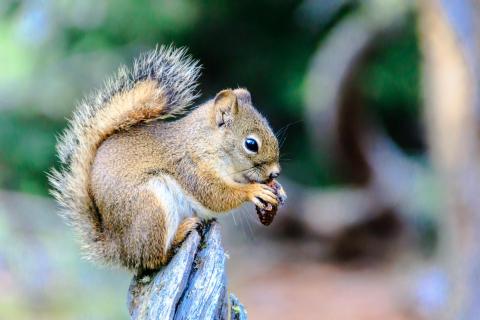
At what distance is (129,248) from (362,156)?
16.2 ft

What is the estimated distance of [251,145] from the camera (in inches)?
91.7

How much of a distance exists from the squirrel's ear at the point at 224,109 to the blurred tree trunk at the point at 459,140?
220 centimetres

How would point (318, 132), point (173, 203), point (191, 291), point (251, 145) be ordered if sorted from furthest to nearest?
point (318, 132), point (251, 145), point (173, 203), point (191, 291)

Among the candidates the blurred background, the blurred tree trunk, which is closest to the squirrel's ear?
the blurred background

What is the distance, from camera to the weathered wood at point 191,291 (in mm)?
1604

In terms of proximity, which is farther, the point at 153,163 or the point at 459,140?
the point at 459,140

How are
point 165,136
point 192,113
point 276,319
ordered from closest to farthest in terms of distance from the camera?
point 165,136
point 192,113
point 276,319

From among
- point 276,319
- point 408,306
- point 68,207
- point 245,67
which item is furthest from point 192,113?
point 245,67

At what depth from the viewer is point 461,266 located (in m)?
4.64

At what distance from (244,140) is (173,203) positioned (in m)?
0.30

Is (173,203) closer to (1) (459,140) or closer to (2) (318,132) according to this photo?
(1) (459,140)

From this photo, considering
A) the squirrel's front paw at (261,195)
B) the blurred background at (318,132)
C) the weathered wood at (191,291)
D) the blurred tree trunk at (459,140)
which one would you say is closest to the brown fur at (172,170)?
the squirrel's front paw at (261,195)

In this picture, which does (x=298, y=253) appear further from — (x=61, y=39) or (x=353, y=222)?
(x=61, y=39)

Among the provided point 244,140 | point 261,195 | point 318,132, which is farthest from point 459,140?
point 261,195
